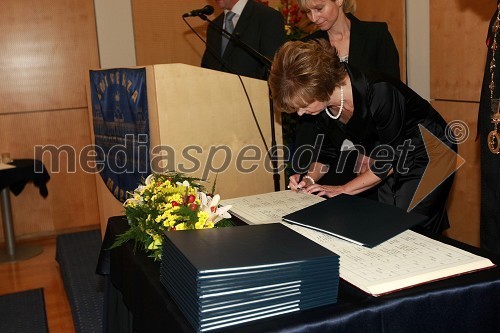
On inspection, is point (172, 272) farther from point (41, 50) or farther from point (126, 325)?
point (41, 50)

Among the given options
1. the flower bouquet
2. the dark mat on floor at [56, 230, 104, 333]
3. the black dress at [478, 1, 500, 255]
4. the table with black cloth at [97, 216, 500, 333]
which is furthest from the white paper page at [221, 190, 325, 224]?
the dark mat on floor at [56, 230, 104, 333]

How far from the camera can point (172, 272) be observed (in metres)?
1.12

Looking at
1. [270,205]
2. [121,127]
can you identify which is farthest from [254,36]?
[270,205]

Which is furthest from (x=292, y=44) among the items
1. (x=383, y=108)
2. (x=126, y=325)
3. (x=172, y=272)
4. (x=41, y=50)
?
(x=41, y=50)

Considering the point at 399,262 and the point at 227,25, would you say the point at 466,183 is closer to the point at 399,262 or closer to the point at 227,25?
the point at 227,25

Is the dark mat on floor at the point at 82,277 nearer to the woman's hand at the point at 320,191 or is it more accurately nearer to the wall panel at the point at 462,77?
the woman's hand at the point at 320,191

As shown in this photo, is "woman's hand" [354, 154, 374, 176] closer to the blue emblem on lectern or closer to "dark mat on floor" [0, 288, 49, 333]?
the blue emblem on lectern

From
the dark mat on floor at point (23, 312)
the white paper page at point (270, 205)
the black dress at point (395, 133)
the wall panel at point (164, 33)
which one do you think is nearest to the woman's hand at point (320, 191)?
the white paper page at point (270, 205)

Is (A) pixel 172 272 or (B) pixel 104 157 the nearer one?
(A) pixel 172 272

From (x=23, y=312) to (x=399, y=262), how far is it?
271cm

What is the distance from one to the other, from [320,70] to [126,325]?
102cm

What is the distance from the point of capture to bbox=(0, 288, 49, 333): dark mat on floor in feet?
9.80

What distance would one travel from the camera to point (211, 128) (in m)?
2.54

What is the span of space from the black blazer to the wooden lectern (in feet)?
1.54
